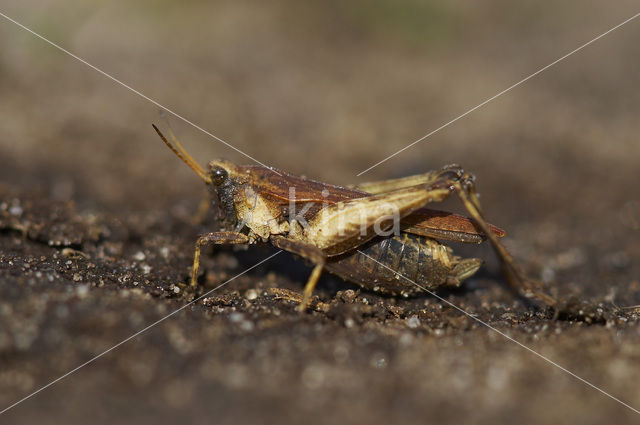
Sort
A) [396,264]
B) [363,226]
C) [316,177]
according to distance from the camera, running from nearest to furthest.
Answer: [363,226] < [396,264] < [316,177]

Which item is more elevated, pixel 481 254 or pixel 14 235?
pixel 14 235

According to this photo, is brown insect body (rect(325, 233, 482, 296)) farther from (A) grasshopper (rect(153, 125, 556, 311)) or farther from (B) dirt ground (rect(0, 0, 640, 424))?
(B) dirt ground (rect(0, 0, 640, 424))

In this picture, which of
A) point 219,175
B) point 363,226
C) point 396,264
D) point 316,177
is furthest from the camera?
point 316,177

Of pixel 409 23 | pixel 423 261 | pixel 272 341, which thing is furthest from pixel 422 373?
pixel 409 23

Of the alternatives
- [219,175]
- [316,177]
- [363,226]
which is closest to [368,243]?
[363,226]

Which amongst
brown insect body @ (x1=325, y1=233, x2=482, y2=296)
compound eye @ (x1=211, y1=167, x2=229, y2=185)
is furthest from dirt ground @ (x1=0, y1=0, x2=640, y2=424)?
compound eye @ (x1=211, y1=167, x2=229, y2=185)

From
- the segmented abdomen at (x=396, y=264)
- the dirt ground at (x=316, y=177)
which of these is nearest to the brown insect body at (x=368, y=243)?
the segmented abdomen at (x=396, y=264)

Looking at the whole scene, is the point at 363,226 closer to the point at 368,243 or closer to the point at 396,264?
the point at 368,243

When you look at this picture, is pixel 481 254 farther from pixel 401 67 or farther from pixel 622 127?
pixel 401 67
